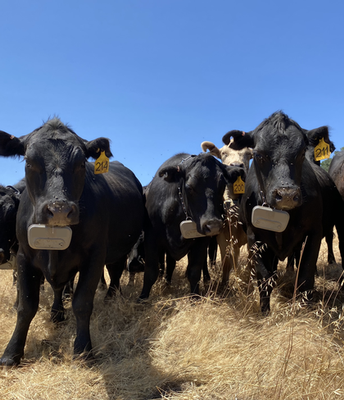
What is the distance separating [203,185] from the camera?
→ 16.4 feet

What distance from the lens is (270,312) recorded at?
457 centimetres

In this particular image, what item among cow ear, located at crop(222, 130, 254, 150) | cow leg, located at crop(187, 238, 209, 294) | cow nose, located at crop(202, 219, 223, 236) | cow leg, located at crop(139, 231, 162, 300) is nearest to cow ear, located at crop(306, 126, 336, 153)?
cow ear, located at crop(222, 130, 254, 150)

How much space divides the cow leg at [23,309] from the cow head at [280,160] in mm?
2538

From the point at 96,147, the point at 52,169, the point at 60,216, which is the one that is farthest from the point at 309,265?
the point at 52,169

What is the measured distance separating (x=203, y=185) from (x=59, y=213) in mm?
2289

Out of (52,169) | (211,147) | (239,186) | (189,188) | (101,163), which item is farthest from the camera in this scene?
(211,147)

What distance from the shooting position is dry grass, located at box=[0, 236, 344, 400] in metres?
2.91

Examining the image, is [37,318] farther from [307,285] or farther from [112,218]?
[307,285]

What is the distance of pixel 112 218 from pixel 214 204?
1.28 metres

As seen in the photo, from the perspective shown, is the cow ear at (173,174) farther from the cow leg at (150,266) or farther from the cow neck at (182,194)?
the cow leg at (150,266)

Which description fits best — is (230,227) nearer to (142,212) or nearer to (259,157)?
(259,157)

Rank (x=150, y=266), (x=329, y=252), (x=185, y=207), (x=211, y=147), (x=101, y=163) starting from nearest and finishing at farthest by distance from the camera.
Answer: (x=101, y=163), (x=185, y=207), (x=150, y=266), (x=329, y=252), (x=211, y=147)

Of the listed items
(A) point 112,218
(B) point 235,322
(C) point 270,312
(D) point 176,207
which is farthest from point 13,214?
(C) point 270,312

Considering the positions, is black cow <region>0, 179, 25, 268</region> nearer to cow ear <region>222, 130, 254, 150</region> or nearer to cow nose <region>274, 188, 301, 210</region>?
cow ear <region>222, 130, 254, 150</region>
